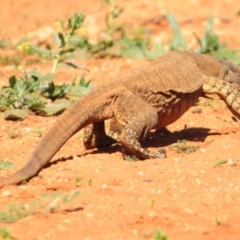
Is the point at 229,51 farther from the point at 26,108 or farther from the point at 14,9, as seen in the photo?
the point at 14,9

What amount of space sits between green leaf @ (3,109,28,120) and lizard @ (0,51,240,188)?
1388mm

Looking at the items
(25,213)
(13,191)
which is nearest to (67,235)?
(25,213)

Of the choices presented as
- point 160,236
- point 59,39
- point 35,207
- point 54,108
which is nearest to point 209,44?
point 59,39

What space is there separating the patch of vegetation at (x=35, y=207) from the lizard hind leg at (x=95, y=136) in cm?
245

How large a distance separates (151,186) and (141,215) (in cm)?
84

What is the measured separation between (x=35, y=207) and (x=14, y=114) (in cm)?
386

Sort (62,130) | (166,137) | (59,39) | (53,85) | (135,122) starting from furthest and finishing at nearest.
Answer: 1. (53,85)
2. (59,39)
3. (166,137)
4. (135,122)
5. (62,130)

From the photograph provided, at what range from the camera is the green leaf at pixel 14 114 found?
10.8 m

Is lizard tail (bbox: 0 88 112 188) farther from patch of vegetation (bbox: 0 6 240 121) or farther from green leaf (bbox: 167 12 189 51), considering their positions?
green leaf (bbox: 167 12 189 51)

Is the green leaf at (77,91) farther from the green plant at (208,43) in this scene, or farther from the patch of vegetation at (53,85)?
the green plant at (208,43)

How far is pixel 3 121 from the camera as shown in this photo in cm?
1083

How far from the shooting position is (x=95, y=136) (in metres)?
9.75

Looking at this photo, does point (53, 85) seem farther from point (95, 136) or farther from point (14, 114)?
point (95, 136)

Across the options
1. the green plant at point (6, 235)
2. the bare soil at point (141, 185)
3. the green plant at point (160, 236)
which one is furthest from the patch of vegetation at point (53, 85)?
the green plant at point (160, 236)
